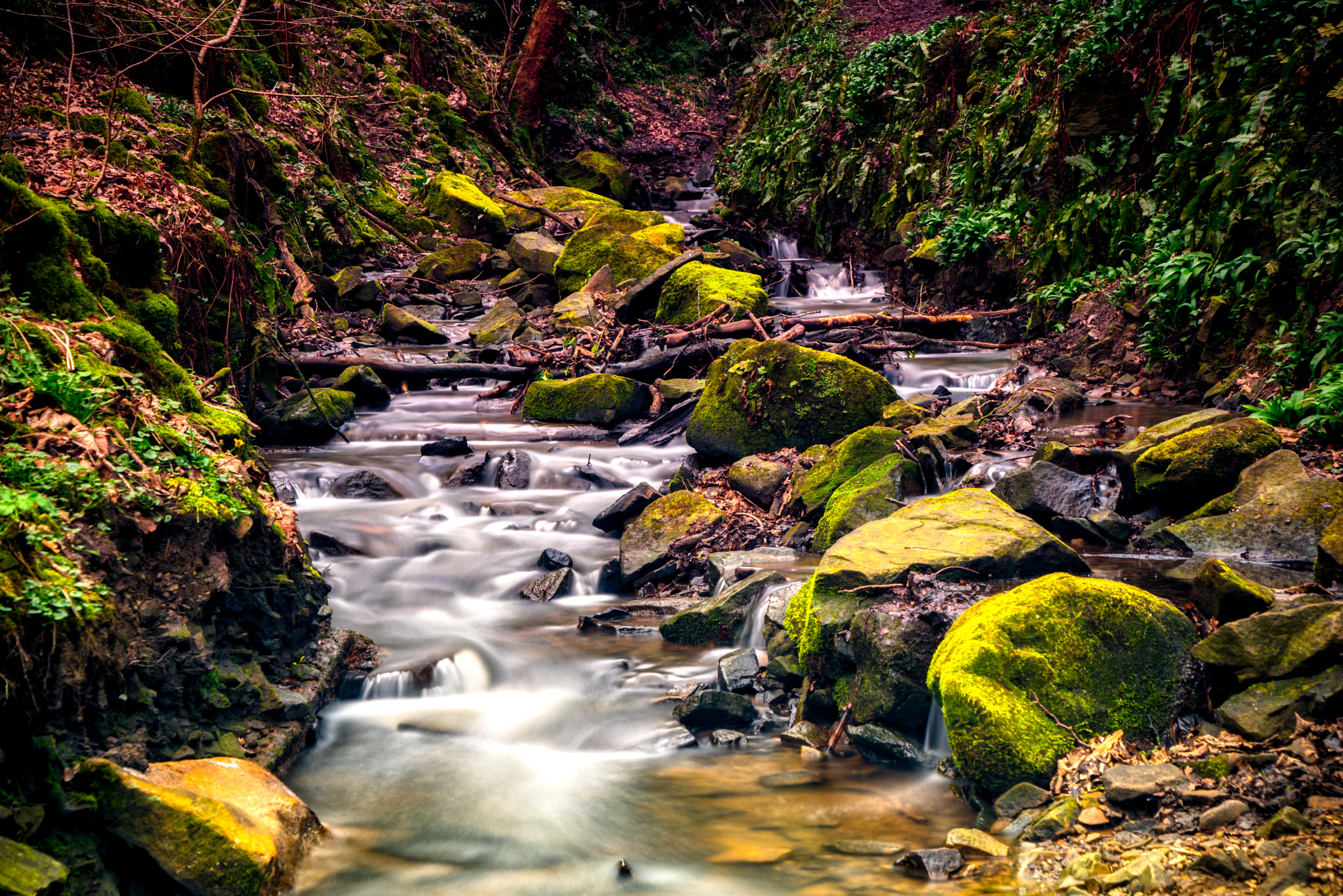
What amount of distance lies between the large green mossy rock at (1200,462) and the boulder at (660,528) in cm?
340

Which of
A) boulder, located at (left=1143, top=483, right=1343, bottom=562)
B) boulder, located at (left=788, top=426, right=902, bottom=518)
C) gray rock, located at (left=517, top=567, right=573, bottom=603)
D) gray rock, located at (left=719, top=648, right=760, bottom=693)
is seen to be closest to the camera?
boulder, located at (left=1143, top=483, right=1343, bottom=562)

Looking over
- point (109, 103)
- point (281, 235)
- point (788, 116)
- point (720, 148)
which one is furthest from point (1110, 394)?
point (720, 148)

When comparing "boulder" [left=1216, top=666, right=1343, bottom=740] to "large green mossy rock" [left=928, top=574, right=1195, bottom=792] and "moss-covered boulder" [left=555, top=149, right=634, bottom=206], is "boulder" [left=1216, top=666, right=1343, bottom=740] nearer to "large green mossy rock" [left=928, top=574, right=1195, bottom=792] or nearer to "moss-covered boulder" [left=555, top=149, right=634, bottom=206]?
"large green mossy rock" [left=928, top=574, right=1195, bottom=792]

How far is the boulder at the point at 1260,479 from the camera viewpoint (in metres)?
5.29

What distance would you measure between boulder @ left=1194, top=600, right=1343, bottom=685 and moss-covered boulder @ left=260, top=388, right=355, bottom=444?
876cm

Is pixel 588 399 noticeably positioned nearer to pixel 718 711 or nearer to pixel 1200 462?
pixel 718 711

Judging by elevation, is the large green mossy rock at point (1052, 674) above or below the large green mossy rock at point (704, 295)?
below

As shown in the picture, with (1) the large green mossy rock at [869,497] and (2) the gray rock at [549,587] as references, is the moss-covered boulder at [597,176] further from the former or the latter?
(1) the large green mossy rock at [869,497]

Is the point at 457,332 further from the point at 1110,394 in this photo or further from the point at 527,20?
the point at 527,20

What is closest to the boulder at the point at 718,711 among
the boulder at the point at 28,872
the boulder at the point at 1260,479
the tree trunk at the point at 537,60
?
the boulder at the point at 28,872

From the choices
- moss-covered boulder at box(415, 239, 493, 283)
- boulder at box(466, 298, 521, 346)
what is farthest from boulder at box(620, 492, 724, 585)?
moss-covered boulder at box(415, 239, 493, 283)

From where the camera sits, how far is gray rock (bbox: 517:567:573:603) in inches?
279

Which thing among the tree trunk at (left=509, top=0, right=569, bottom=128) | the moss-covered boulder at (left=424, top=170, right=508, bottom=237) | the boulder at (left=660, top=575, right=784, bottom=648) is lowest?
the boulder at (left=660, top=575, right=784, bottom=648)

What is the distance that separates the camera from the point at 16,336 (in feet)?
12.6
